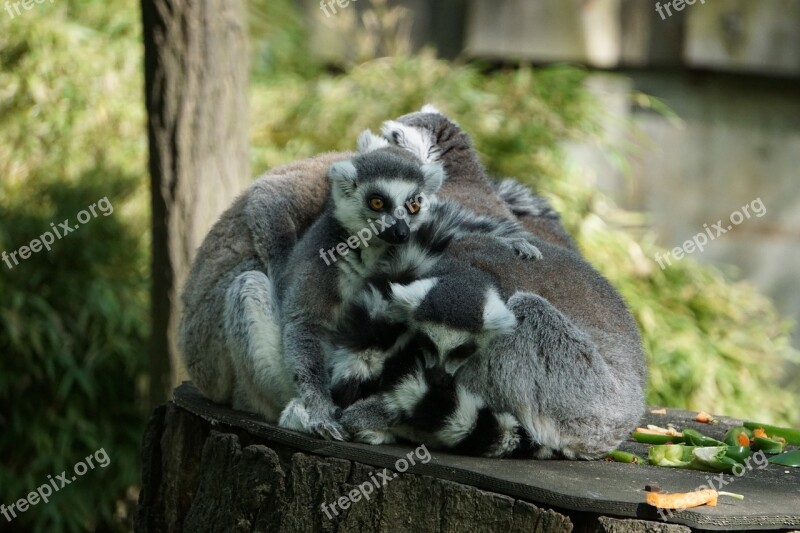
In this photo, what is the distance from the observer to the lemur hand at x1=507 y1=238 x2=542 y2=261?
3857 millimetres

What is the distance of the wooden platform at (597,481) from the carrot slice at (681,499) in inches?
1.0

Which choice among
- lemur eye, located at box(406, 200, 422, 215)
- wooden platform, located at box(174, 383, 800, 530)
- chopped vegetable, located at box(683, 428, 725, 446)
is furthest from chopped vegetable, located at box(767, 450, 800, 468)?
lemur eye, located at box(406, 200, 422, 215)

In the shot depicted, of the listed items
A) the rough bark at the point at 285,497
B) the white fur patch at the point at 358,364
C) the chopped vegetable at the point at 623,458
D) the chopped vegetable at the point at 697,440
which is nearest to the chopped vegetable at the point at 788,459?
the chopped vegetable at the point at 697,440

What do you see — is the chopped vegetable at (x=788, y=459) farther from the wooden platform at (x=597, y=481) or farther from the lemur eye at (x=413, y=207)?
the lemur eye at (x=413, y=207)

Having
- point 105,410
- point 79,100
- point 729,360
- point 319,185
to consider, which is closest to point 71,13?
point 79,100

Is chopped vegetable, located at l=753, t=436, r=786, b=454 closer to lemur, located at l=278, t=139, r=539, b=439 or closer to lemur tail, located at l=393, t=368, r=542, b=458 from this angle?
lemur tail, located at l=393, t=368, r=542, b=458

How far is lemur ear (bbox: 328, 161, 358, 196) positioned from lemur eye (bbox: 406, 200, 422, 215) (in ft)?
0.80

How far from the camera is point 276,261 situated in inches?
165

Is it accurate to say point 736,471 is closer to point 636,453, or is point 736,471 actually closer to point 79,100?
point 636,453

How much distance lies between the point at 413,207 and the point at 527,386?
3.08ft

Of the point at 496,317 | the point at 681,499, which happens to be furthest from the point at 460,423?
the point at 681,499

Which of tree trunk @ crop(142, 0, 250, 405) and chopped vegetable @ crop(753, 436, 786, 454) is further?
tree trunk @ crop(142, 0, 250, 405)

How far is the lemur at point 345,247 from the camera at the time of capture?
3.81 metres

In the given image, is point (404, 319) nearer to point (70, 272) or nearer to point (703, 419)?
point (703, 419)
